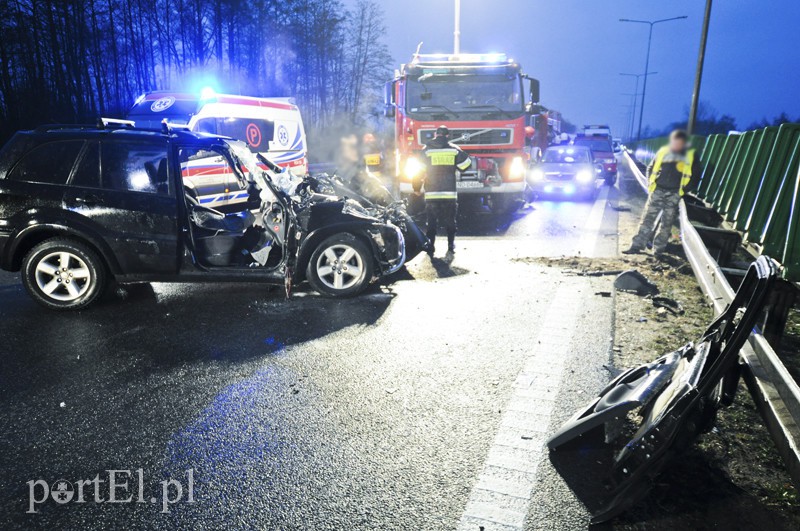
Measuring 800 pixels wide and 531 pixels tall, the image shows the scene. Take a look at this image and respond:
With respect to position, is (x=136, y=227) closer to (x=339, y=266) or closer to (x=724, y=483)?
(x=339, y=266)

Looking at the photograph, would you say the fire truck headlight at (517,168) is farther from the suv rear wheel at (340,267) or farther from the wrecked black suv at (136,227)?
the suv rear wheel at (340,267)

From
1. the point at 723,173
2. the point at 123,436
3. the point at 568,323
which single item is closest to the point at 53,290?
the point at 123,436

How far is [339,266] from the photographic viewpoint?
6.04 m

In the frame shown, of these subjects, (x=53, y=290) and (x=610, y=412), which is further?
(x=53, y=290)

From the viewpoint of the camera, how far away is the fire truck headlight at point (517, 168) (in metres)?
11.8

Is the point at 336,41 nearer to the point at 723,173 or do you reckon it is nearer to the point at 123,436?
the point at 723,173

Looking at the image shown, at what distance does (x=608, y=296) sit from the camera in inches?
244

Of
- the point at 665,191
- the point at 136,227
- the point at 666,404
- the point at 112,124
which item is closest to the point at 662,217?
the point at 665,191

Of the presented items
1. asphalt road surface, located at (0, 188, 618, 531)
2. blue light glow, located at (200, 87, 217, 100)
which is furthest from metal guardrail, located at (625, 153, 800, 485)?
blue light glow, located at (200, 87, 217, 100)

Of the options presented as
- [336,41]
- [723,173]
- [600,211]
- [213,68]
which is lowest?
[600,211]

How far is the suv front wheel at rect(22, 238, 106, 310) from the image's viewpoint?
5.43m

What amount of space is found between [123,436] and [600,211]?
12.6 meters

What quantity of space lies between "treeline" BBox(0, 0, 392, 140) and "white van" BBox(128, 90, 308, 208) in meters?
15.3

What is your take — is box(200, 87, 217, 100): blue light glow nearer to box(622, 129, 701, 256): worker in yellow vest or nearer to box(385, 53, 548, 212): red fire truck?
box(385, 53, 548, 212): red fire truck
